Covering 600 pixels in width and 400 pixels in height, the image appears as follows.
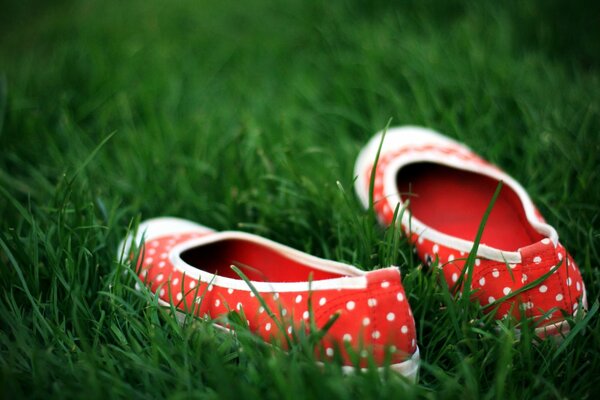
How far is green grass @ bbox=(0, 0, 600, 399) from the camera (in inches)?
36.0

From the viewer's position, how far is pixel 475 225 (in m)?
1.29

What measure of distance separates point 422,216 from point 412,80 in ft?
2.11

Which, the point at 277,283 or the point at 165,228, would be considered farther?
the point at 165,228

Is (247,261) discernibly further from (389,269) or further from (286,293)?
(389,269)

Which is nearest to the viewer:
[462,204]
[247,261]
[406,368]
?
[406,368]

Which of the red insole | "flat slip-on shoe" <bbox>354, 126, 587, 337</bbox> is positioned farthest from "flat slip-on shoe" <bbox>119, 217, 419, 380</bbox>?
the red insole

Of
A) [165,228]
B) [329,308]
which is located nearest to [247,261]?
[165,228]

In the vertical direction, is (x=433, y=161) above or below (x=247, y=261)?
above

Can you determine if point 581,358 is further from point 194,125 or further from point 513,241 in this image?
point 194,125

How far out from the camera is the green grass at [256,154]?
91 cm

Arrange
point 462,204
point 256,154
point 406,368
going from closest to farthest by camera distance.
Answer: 1. point 406,368
2. point 462,204
3. point 256,154

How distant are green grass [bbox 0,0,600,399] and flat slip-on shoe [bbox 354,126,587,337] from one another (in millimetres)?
51

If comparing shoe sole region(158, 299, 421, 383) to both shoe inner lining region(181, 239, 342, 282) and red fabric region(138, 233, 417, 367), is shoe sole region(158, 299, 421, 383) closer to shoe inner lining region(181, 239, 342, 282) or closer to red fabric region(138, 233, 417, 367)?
red fabric region(138, 233, 417, 367)

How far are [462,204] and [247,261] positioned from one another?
548mm
